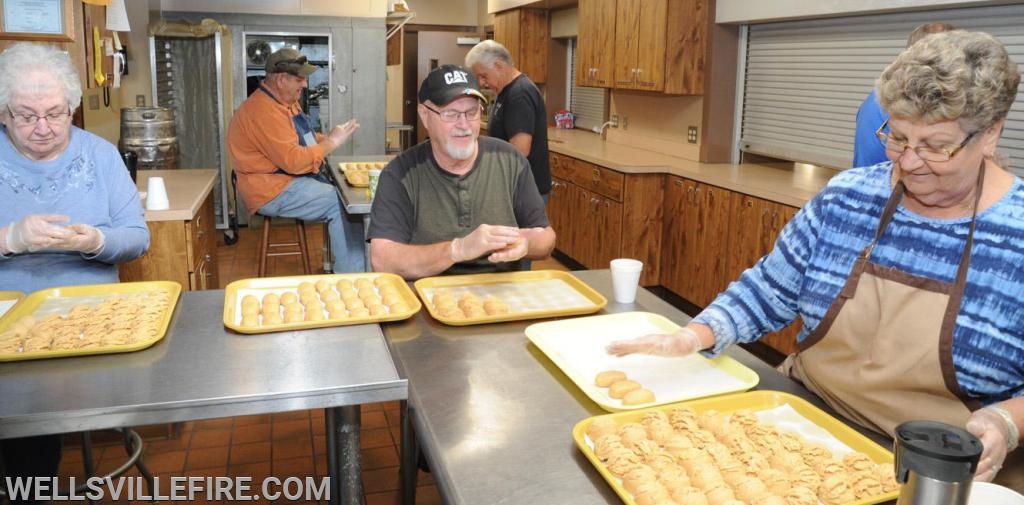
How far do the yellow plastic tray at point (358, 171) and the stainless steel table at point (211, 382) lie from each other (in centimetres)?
221

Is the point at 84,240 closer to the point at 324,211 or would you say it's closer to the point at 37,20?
the point at 37,20

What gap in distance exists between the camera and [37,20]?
10.4ft

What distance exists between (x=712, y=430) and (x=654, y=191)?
3835 millimetres

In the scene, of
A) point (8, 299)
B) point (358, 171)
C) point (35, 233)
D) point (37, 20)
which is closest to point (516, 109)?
point (358, 171)

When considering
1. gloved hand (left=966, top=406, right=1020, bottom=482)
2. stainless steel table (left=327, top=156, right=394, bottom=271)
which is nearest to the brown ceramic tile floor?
stainless steel table (left=327, top=156, right=394, bottom=271)

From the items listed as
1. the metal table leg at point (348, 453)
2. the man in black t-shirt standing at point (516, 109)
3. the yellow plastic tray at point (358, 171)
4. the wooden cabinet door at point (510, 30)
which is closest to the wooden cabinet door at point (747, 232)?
the man in black t-shirt standing at point (516, 109)

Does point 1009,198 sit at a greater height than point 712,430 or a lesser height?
greater

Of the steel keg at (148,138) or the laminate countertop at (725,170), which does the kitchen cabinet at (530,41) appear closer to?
the laminate countertop at (725,170)

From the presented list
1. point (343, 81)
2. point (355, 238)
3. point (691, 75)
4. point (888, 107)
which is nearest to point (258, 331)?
point (888, 107)

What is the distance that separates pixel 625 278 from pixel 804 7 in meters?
2.98

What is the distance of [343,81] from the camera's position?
291 inches

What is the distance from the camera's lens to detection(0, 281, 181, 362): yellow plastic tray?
5.16ft

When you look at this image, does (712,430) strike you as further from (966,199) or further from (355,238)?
(355,238)

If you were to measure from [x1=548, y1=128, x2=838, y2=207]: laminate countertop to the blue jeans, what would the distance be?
1.79 meters
